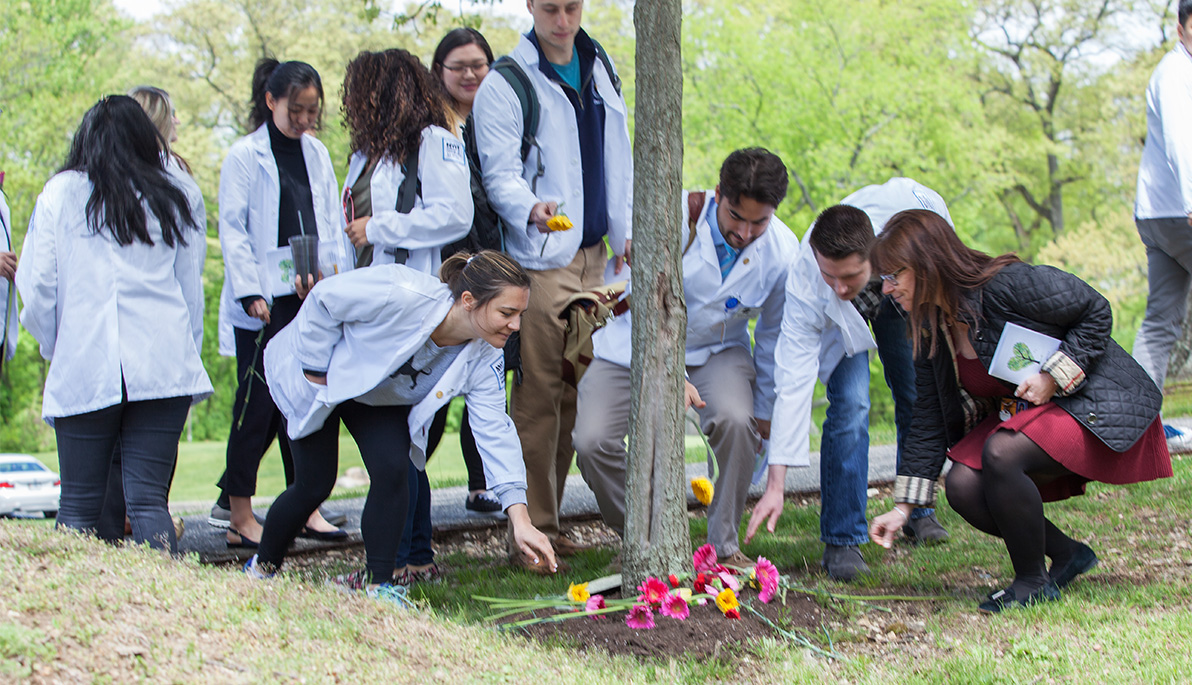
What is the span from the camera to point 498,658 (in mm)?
2957

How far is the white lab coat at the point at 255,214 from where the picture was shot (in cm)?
496

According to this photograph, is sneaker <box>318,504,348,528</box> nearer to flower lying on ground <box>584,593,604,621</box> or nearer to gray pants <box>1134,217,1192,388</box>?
flower lying on ground <box>584,593,604,621</box>

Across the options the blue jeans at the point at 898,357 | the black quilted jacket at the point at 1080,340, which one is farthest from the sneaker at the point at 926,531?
the black quilted jacket at the point at 1080,340

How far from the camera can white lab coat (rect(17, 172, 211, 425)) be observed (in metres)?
3.74

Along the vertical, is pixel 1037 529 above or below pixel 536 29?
below

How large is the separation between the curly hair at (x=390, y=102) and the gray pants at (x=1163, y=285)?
352 centimetres

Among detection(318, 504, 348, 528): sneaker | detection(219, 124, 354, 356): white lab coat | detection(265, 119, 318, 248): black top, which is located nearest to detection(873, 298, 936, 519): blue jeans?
detection(219, 124, 354, 356): white lab coat

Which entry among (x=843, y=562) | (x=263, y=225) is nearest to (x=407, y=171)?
(x=263, y=225)

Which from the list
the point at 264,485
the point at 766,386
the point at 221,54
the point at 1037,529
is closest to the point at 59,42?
the point at 221,54

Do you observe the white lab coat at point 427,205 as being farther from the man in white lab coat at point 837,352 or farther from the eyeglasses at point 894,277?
the eyeglasses at point 894,277

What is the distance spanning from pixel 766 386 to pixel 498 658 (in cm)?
213

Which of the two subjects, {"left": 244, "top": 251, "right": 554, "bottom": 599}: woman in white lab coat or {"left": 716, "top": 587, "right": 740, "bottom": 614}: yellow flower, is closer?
{"left": 716, "top": 587, "right": 740, "bottom": 614}: yellow flower

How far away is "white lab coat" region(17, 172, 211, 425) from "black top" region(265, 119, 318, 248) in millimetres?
1176

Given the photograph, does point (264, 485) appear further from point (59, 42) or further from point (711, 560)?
point (711, 560)
